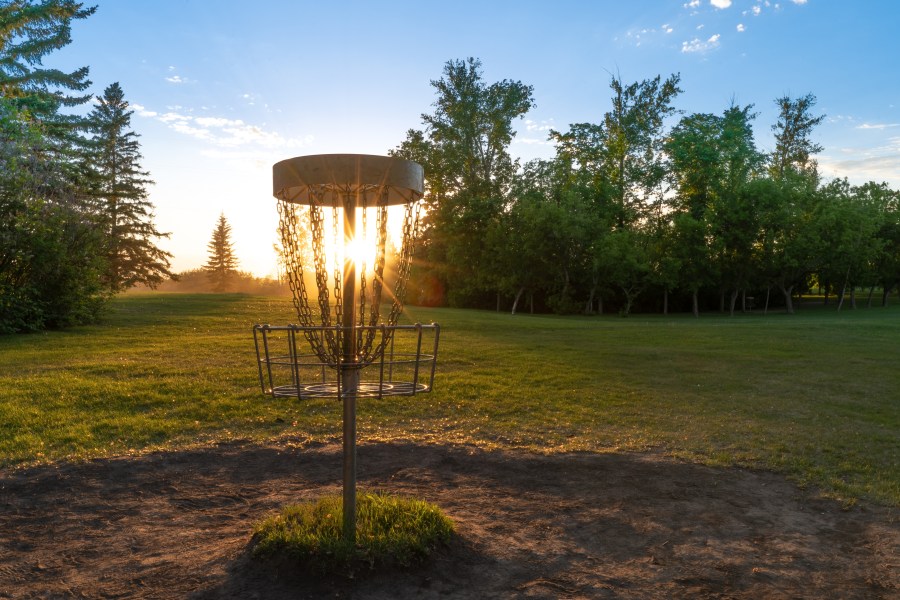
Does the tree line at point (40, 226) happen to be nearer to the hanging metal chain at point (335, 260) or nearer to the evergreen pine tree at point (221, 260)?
the hanging metal chain at point (335, 260)

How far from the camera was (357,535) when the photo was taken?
457 cm

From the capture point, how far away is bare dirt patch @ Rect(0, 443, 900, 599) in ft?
13.9

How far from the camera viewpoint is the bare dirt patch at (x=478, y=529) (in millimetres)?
4227

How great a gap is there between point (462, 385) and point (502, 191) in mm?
38892

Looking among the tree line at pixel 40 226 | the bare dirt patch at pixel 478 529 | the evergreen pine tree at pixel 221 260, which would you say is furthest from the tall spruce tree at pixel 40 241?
the evergreen pine tree at pixel 221 260

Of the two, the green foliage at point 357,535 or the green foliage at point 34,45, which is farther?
the green foliage at point 34,45

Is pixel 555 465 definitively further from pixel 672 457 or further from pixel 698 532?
pixel 698 532

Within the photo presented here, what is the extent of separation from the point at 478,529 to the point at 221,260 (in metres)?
89.6

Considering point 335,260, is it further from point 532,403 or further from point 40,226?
point 40,226

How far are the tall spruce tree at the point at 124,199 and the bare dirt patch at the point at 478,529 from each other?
166ft

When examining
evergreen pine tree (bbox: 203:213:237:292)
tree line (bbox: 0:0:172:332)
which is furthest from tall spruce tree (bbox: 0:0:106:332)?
evergreen pine tree (bbox: 203:213:237:292)

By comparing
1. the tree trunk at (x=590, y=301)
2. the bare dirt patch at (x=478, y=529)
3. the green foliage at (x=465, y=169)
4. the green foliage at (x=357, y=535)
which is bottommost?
the bare dirt patch at (x=478, y=529)

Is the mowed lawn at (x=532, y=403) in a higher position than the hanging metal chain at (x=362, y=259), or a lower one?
lower

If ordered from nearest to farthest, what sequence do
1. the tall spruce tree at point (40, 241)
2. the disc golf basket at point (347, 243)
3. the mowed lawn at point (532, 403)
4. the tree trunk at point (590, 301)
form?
the disc golf basket at point (347, 243) → the mowed lawn at point (532, 403) → the tall spruce tree at point (40, 241) → the tree trunk at point (590, 301)
